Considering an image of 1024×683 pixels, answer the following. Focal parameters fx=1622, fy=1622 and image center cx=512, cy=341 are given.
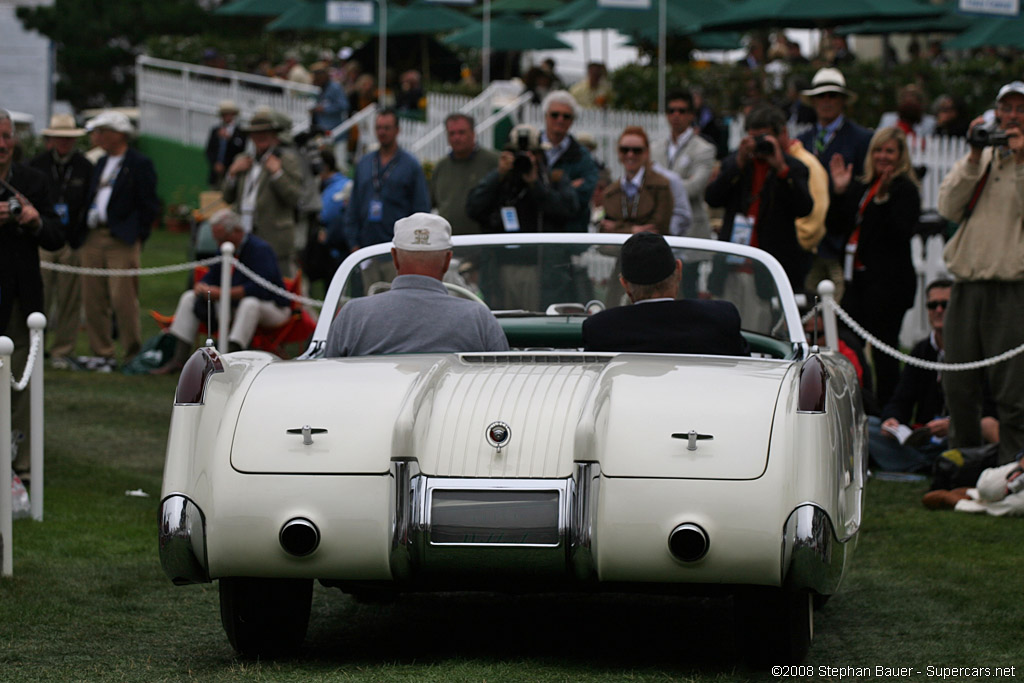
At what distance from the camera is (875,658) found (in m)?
5.69

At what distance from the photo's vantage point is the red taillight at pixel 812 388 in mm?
5094

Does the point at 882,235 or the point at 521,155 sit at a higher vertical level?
the point at 521,155

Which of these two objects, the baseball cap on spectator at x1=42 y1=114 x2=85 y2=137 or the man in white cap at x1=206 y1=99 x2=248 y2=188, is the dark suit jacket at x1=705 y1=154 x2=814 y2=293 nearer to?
the baseball cap on spectator at x1=42 y1=114 x2=85 y2=137

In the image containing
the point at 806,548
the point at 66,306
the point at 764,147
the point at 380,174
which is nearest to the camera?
the point at 806,548

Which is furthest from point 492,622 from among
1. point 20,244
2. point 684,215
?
point 684,215

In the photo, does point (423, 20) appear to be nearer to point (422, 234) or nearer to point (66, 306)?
point (66, 306)

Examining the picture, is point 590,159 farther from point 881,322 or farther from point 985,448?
point 985,448

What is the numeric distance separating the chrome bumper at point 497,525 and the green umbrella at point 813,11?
16.0 metres

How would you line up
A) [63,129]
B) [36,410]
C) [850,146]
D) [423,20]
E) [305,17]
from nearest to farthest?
[36,410], [850,146], [63,129], [423,20], [305,17]

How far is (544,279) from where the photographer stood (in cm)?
715

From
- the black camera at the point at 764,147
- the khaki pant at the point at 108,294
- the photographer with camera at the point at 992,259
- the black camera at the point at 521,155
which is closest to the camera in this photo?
the photographer with camera at the point at 992,259

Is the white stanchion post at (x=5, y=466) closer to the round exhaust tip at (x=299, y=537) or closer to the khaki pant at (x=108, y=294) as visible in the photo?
the round exhaust tip at (x=299, y=537)

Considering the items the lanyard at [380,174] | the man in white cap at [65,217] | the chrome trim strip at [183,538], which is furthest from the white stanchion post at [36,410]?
the man in white cap at [65,217]

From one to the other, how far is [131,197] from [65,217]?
0.58m
